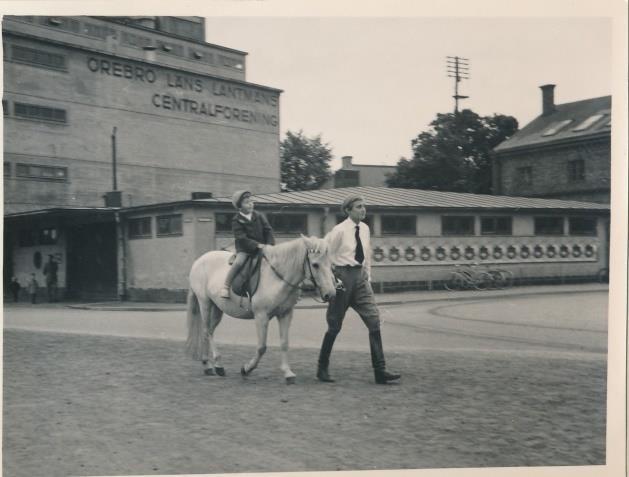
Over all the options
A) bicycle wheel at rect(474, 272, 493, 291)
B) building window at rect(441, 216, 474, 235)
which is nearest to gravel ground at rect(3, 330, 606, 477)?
bicycle wheel at rect(474, 272, 493, 291)

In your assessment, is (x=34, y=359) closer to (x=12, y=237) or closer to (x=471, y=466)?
(x=12, y=237)

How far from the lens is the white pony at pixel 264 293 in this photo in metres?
6.86

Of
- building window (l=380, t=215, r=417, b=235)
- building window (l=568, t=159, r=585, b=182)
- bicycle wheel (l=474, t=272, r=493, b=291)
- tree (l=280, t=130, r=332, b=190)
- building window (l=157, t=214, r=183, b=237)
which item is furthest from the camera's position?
building window (l=157, t=214, r=183, b=237)

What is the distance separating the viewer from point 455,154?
17.1 m

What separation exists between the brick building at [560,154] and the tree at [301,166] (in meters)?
3.55

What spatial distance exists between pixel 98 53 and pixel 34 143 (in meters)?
4.56

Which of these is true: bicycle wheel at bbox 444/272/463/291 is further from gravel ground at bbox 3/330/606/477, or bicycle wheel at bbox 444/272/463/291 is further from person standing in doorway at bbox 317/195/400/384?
person standing in doorway at bbox 317/195/400/384

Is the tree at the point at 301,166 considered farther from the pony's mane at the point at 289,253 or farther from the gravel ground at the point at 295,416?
the gravel ground at the point at 295,416

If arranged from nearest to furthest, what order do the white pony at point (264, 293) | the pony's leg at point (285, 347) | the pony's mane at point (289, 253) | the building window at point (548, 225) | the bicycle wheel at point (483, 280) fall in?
the white pony at point (264, 293) < the pony's mane at point (289, 253) < the pony's leg at point (285, 347) < the bicycle wheel at point (483, 280) < the building window at point (548, 225)

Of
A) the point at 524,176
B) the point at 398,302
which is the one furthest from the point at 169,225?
the point at 524,176

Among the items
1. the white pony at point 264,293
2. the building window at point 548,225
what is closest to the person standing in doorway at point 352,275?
the white pony at point 264,293

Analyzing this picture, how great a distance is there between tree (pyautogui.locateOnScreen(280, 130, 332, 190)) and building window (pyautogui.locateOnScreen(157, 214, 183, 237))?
331 centimetres

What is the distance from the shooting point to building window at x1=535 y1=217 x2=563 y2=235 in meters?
18.3

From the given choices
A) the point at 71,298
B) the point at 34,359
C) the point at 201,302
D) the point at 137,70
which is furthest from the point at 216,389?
the point at 137,70
